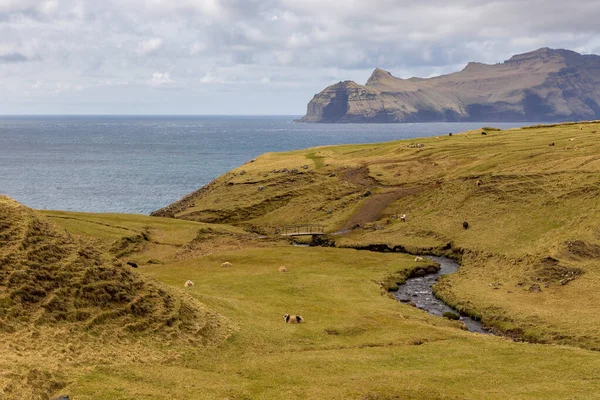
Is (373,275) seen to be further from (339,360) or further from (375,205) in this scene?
(375,205)

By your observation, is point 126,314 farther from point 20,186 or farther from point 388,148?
point 20,186

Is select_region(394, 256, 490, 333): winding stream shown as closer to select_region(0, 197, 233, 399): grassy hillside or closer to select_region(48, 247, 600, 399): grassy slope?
select_region(48, 247, 600, 399): grassy slope

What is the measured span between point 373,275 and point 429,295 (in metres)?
8.33

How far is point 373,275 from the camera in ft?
248

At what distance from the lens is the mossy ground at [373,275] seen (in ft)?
117

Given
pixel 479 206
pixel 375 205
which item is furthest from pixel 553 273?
pixel 375 205

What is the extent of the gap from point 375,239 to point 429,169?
119ft

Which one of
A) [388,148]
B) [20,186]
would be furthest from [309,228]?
[20,186]

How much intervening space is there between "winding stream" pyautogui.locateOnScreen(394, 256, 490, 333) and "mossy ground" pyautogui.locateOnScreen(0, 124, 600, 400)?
5.22 feet

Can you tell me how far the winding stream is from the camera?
60.3m

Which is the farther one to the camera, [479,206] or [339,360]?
[479,206]

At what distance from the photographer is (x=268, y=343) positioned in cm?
4438

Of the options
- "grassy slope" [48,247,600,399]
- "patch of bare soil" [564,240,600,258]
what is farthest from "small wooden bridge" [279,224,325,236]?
"patch of bare soil" [564,240,600,258]

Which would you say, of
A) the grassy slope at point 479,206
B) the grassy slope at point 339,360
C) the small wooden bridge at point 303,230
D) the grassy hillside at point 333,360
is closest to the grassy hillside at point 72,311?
the grassy hillside at point 333,360
